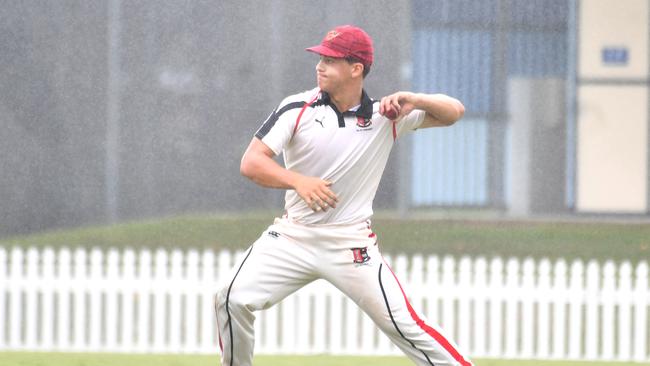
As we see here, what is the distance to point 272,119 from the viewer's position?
5711 mm

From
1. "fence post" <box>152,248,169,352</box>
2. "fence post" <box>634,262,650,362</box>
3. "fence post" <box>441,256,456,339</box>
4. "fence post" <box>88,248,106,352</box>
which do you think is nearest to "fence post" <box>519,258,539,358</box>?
"fence post" <box>441,256,456,339</box>

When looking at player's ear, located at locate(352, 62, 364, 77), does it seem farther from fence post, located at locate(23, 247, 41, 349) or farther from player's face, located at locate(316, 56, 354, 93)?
fence post, located at locate(23, 247, 41, 349)

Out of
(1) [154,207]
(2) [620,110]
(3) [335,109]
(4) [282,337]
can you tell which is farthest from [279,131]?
(1) [154,207]

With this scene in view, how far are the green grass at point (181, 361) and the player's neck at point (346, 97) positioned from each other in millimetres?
3229

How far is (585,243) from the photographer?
1492 centimetres

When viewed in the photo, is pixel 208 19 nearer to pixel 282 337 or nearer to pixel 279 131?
pixel 282 337

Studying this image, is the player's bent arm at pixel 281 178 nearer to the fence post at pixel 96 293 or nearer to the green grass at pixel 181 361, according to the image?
the green grass at pixel 181 361

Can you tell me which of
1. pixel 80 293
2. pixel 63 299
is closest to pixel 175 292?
pixel 80 293

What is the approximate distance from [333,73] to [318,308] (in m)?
4.33

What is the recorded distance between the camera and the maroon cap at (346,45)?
19.2ft

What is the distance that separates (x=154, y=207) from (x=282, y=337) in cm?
799

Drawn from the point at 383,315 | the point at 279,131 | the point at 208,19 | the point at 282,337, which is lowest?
the point at 282,337

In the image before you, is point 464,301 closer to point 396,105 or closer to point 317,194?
point 396,105

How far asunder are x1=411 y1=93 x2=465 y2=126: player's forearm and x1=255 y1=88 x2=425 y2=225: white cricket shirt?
0.37 feet
